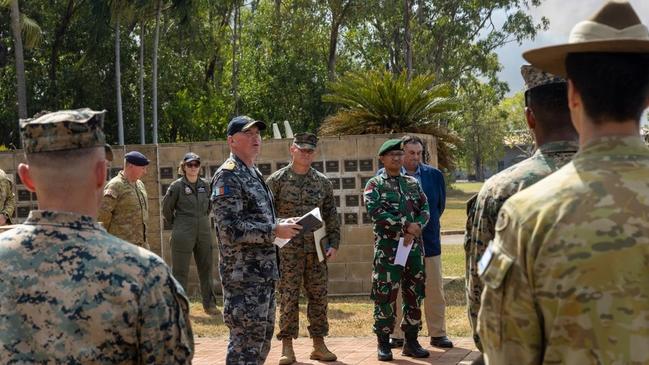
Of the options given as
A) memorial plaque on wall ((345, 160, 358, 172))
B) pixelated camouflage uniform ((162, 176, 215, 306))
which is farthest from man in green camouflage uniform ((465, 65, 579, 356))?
memorial plaque on wall ((345, 160, 358, 172))

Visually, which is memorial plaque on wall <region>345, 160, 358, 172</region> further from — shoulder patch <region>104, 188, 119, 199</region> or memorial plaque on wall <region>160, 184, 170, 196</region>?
shoulder patch <region>104, 188, 119, 199</region>

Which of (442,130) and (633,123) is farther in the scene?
(442,130)

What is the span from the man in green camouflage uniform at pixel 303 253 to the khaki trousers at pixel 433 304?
992 mm

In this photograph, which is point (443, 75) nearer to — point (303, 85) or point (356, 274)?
point (303, 85)

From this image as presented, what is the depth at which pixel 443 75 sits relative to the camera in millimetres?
50250

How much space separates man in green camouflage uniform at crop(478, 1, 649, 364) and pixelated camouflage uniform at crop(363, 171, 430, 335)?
20.1 feet

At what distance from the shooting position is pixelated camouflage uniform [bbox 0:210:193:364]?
2.92 metres

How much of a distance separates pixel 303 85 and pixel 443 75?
8.93 m

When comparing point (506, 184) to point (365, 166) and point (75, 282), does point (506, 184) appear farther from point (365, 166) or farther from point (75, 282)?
point (365, 166)

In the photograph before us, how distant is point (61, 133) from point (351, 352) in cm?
661

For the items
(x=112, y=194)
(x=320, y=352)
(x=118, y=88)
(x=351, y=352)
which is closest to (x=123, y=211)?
(x=112, y=194)

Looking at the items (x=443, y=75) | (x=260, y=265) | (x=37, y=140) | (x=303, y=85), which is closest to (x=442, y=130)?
(x=260, y=265)

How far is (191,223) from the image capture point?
12.3m

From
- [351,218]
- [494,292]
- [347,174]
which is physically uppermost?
[494,292]
